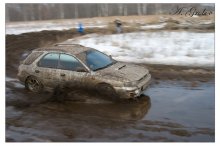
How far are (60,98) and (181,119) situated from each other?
378cm

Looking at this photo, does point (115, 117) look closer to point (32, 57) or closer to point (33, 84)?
point (33, 84)

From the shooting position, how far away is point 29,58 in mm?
10852

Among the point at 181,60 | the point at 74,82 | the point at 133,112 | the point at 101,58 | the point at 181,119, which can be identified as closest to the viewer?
the point at 181,119

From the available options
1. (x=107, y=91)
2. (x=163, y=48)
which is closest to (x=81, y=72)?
(x=107, y=91)

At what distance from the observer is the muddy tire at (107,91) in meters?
9.10

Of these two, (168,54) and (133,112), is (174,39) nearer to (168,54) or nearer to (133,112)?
(168,54)

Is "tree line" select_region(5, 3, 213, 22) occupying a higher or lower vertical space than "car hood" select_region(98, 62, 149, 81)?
higher

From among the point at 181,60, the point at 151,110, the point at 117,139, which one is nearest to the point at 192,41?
the point at 181,60

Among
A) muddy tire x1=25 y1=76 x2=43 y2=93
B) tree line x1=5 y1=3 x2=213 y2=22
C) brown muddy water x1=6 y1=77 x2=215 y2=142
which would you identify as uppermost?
tree line x1=5 y1=3 x2=213 y2=22

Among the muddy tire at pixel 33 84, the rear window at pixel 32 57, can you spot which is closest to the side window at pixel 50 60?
the rear window at pixel 32 57

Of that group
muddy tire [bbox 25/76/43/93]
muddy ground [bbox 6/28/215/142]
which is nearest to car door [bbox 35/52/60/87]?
muddy tire [bbox 25/76/43/93]

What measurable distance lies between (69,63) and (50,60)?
0.77 m

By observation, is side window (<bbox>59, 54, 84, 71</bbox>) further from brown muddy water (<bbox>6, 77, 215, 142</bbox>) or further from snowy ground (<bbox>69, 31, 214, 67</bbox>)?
snowy ground (<bbox>69, 31, 214, 67</bbox>)

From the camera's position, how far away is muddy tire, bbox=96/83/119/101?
9.10 m
